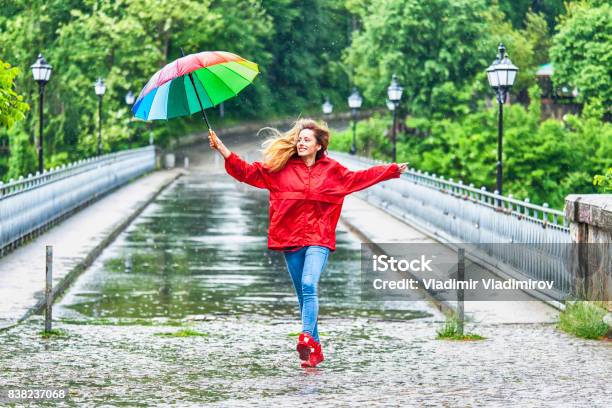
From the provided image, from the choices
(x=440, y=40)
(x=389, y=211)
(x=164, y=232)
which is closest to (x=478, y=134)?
(x=440, y=40)

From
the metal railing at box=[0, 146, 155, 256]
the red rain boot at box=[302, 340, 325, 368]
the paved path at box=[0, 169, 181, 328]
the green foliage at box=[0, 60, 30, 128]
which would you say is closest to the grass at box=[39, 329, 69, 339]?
the paved path at box=[0, 169, 181, 328]

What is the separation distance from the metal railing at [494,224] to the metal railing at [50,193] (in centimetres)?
738

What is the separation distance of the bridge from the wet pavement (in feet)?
0.09

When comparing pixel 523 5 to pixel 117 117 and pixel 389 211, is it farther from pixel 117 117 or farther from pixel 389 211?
pixel 389 211

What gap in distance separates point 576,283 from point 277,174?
180 inches

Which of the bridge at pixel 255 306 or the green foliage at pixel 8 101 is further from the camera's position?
the green foliage at pixel 8 101

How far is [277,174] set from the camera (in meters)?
9.99

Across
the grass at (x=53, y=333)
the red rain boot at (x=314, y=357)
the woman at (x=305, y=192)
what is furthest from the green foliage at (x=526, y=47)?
the red rain boot at (x=314, y=357)

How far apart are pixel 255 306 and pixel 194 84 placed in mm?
4859

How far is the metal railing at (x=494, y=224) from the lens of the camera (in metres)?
14.7

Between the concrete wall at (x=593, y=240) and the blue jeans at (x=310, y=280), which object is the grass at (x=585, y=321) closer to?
the concrete wall at (x=593, y=240)

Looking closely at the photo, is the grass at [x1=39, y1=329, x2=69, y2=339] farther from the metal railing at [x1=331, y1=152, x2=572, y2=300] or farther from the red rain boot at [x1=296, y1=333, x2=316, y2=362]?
the metal railing at [x1=331, y1=152, x2=572, y2=300]

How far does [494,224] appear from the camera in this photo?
19.0 m

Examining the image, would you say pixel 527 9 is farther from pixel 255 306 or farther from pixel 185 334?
pixel 185 334
